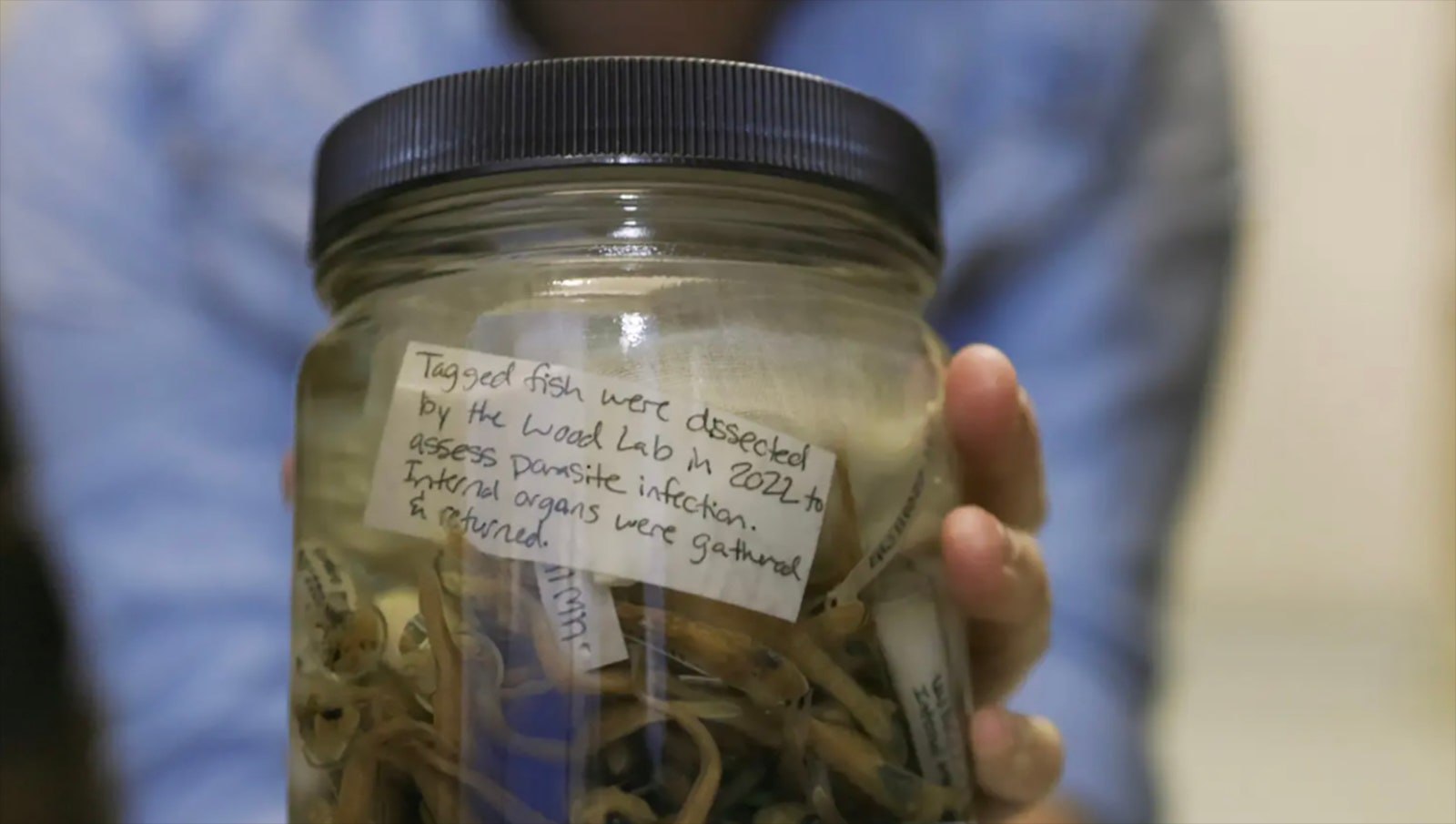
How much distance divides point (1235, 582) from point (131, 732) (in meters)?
0.58

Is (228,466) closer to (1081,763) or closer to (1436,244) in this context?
(1081,763)

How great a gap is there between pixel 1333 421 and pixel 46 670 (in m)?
0.69

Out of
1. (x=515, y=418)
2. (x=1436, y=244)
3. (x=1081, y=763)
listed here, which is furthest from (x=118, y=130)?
(x=1436, y=244)

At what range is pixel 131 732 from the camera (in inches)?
21.0

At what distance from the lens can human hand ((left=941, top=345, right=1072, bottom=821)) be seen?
0.34 meters

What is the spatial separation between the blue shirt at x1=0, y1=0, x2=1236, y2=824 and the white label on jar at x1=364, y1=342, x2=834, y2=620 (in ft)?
0.98

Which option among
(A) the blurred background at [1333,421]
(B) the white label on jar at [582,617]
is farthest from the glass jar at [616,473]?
(A) the blurred background at [1333,421]

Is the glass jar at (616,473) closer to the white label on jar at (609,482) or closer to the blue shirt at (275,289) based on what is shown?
the white label on jar at (609,482)

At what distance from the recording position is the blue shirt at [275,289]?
53 centimetres

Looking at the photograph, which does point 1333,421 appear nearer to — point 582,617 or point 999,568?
point 999,568

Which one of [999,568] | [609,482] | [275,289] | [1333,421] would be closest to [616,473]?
[609,482]

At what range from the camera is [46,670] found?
0.53 meters

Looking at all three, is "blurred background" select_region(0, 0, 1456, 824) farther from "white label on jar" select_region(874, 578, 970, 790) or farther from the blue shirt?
"white label on jar" select_region(874, 578, 970, 790)

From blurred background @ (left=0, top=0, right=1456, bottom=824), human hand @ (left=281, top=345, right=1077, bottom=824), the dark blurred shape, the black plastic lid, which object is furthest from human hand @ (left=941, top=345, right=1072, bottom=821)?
the dark blurred shape
